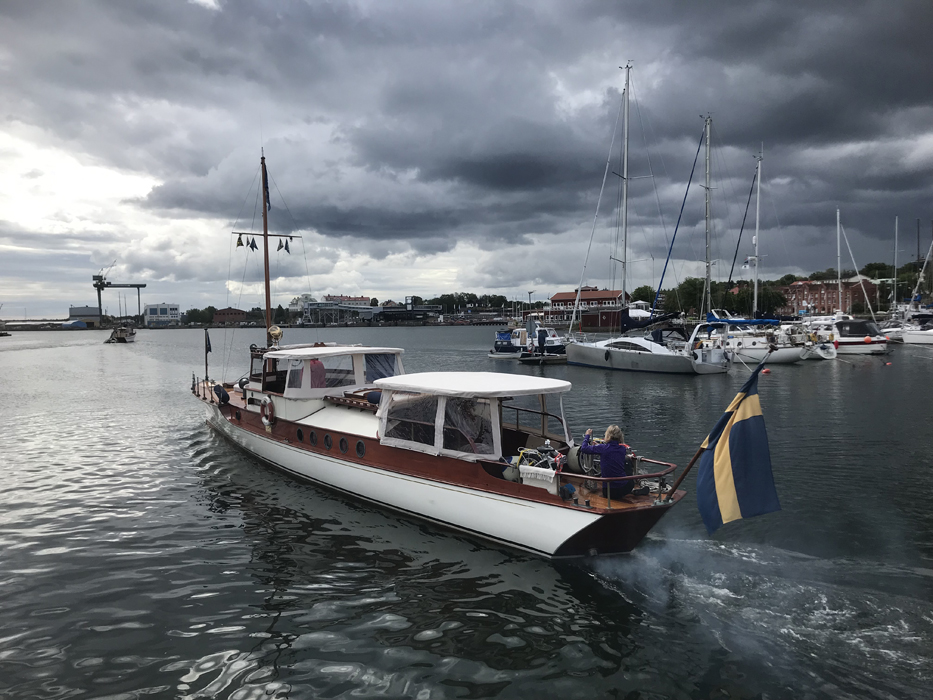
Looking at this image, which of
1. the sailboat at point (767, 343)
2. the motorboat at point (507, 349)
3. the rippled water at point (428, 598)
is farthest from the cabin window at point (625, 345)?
the rippled water at point (428, 598)

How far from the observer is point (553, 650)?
771 cm

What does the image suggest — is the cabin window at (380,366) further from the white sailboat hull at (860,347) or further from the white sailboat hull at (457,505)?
the white sailboat hull at (860,347)

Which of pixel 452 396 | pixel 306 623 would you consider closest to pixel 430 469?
pixel 452 396

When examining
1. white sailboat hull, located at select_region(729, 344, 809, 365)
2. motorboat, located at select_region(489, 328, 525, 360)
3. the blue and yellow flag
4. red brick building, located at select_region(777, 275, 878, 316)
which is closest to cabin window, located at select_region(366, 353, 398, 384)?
the blue and yellow flag

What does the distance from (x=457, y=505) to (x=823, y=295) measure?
170m

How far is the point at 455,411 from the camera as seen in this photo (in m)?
11.2

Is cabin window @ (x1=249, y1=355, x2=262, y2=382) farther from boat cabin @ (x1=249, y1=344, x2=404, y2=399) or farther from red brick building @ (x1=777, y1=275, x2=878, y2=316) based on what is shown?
red brick building @ (x1=777, y1=275, x2=878, y2=316)

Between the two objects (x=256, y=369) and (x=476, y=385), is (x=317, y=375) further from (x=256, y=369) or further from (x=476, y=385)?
(x=476, y=385)

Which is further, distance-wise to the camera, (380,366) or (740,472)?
(380,366)

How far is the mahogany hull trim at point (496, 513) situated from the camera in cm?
935

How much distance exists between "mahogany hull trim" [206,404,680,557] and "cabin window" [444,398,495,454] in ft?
2.73

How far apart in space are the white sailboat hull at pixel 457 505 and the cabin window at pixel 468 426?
33.0 inches

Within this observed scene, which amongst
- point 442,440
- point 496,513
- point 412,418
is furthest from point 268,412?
point 496,513

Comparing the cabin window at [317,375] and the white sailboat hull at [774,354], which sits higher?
the cabin window at [317,375]
